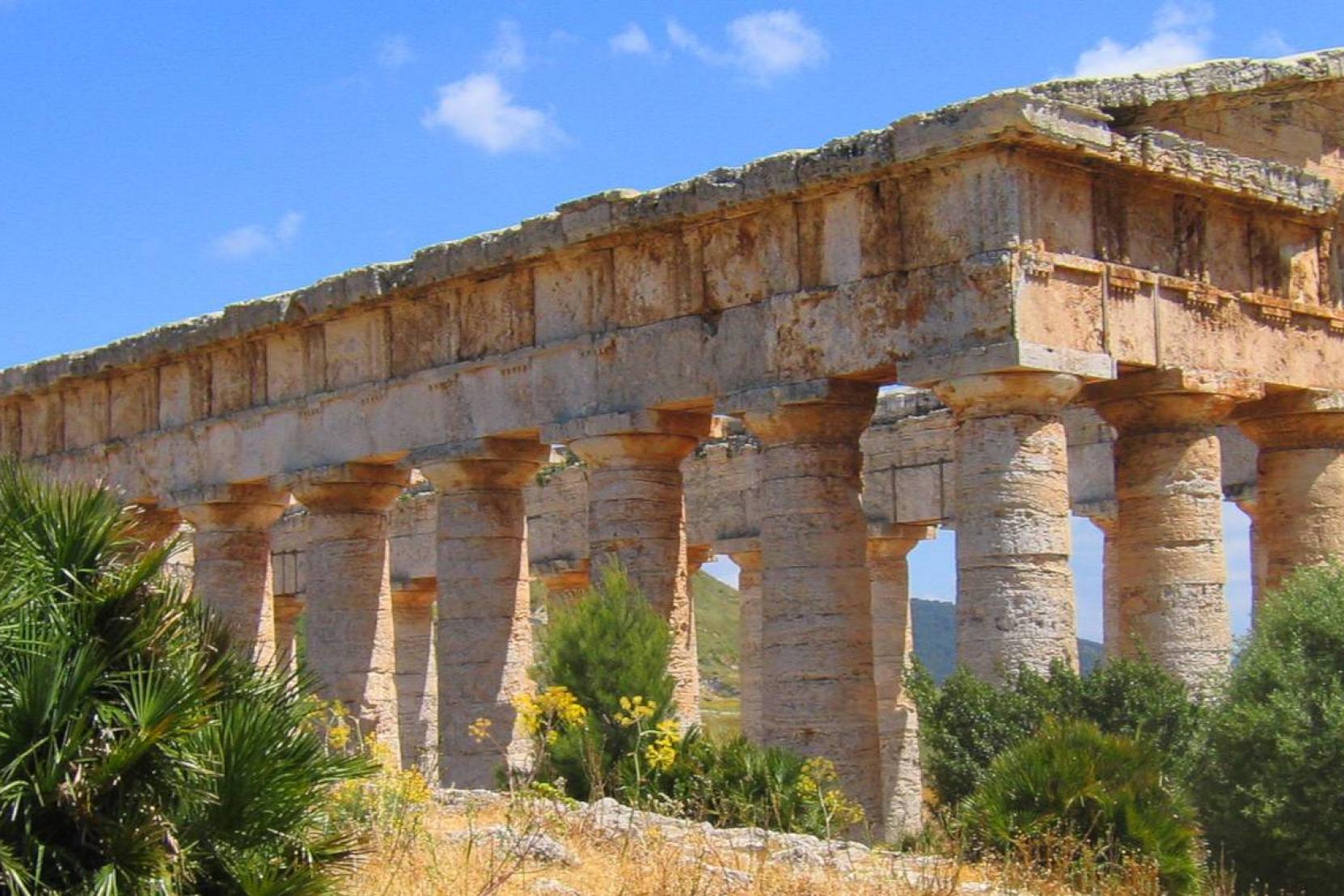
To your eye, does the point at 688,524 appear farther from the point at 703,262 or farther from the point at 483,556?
the point at 703,262

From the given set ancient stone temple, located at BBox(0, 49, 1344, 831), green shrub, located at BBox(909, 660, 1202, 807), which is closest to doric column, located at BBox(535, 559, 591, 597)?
ancient stone temple, located at BBox(0, 49, 1344, 831)

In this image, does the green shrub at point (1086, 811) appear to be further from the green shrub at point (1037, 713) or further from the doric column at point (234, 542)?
the doric column at point (234, 542)

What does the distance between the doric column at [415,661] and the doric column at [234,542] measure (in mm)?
4674

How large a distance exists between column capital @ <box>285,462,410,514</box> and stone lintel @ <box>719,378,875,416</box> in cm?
590

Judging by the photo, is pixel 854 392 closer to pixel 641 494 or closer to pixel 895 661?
pixel 641 494

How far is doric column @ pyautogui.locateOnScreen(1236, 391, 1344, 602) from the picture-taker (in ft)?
63.8

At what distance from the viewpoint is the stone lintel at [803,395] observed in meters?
17.7

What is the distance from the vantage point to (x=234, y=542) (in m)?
24.6

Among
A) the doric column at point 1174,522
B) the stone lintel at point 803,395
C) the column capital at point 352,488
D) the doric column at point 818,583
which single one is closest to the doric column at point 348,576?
the column capital at point 352,488

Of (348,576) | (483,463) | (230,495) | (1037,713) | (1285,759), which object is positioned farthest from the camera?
(230,495)

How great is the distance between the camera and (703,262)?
1888 centimetres

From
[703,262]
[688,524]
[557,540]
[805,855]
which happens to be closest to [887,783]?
[688,524]

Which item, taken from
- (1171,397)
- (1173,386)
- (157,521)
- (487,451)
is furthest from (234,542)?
(1173,386)

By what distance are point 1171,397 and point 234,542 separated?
1174cm
